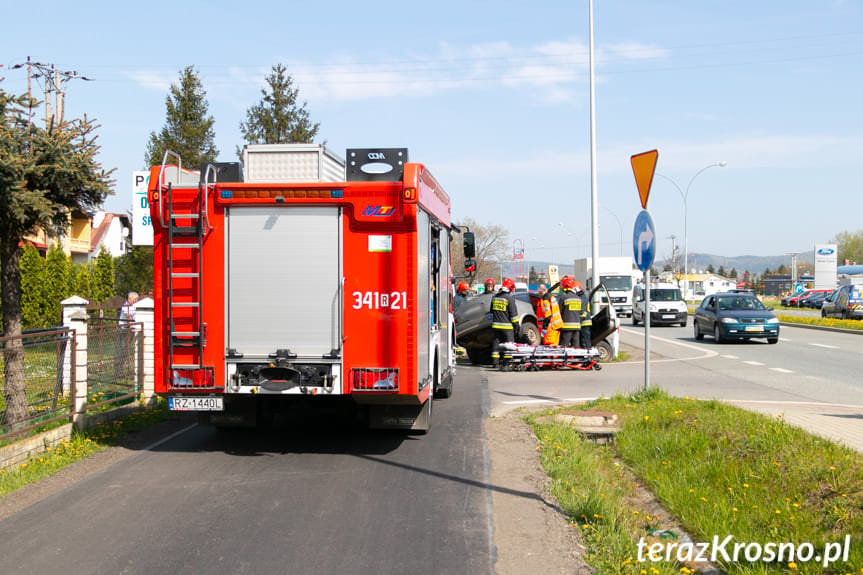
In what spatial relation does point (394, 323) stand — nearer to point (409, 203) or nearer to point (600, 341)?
point (409, 203)

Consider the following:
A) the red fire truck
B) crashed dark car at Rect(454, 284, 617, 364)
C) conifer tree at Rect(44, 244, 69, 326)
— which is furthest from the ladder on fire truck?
conifer tree at Rect(44, 244, 69, 326)

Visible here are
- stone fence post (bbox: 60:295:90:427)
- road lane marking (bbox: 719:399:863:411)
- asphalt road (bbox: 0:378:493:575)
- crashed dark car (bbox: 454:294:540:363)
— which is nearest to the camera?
asphalt road (bbox: 0:378:493:575)

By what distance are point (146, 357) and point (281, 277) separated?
5.34m

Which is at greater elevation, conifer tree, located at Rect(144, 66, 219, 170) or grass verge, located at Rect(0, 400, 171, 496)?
conifer tree, located at Rect(144, 66, 219, 170)

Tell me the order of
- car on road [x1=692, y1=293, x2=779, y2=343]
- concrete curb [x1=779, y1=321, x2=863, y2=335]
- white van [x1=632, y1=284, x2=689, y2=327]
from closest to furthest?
car on road [x1=692, y1=293, x2=779, y2=343] → concrete curb [x1=779, y1=321, x2=863, y2=335] → white van [x1=632, y1=284, x2=689, y2=327]

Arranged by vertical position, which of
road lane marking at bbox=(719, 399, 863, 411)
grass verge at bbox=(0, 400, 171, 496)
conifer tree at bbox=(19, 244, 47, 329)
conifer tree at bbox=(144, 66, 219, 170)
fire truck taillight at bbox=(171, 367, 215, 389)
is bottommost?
grass verge at bbox=(0, 400, 171, 496)

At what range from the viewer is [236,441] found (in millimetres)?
9789

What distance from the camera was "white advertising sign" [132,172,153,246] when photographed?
51.3ft

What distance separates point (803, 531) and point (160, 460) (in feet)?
20.1

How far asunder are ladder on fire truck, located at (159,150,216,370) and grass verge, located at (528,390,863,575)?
3793mm

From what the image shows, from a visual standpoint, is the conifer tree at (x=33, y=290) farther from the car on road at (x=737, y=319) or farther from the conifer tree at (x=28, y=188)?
the car on road at (x=737, y=319)

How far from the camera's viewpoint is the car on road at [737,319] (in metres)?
25.0

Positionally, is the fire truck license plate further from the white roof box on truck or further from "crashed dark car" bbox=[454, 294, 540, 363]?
"crashed dark car" bbox=[454, 294, 540, 363]

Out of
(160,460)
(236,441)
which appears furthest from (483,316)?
(160,460)
